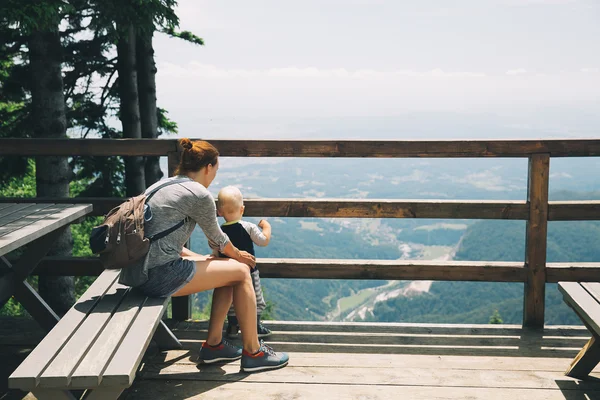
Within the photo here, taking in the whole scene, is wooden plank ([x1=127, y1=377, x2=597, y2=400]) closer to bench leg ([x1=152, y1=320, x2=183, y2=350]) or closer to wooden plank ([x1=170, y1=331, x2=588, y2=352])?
bench leg ([x1=152, y1=320, x2=183, y2=350])

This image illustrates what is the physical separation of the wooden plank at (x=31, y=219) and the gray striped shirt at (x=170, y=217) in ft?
2.53

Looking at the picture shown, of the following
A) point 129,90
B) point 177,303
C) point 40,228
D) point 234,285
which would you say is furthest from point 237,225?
point 129,90

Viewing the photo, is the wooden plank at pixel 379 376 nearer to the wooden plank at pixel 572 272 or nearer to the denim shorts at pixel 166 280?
the denim shorts at pixel 166 280

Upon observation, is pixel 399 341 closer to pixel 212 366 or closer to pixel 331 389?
pixel 331 389

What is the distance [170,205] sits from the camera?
3.28 m

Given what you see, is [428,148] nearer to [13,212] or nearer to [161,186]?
[161,186]

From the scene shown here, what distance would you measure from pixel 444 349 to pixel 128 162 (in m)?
8.10

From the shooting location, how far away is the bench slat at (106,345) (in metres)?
2.28

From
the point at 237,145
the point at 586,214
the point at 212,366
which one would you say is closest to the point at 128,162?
the point at 237,145

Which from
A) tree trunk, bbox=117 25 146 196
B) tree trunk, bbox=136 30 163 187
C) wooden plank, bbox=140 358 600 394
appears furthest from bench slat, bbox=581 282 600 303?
tree trunk, bbox=136 30 163 187

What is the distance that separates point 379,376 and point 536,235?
5.85ft

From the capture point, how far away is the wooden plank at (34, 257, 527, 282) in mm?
4441

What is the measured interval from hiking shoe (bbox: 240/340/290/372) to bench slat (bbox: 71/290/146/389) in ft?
2.64

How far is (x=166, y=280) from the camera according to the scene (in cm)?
330
